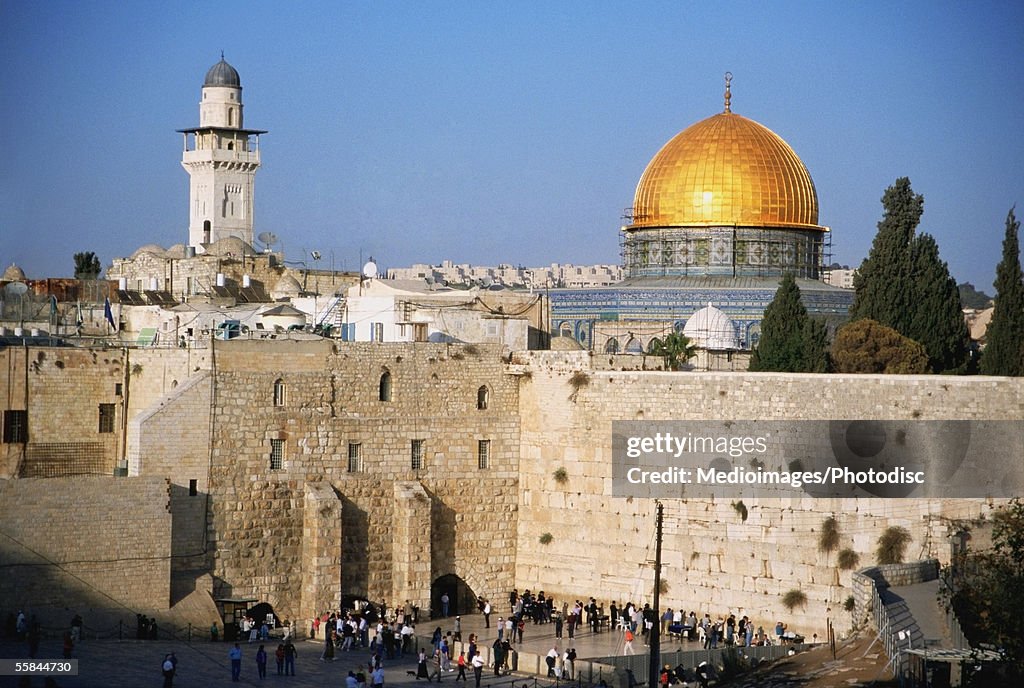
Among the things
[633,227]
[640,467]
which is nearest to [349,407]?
[640,467]

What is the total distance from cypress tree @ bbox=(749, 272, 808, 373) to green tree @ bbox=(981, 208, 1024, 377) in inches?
131

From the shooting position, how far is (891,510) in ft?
88.1

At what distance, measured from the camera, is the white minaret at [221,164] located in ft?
197

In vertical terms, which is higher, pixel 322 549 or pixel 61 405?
pixel 61 405

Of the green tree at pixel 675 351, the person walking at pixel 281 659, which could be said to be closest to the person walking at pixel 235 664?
the person walking at pixel 281 659

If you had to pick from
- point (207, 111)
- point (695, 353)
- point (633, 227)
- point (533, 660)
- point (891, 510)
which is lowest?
point (533, 660)

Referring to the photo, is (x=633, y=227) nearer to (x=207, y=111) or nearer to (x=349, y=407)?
(x=349, y=407)

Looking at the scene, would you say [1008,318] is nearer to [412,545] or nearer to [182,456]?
[412,545]

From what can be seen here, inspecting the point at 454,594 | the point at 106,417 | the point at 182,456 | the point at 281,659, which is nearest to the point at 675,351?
the point at 454,594

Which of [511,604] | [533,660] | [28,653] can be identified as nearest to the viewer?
[28,653]

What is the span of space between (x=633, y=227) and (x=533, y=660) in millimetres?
18130

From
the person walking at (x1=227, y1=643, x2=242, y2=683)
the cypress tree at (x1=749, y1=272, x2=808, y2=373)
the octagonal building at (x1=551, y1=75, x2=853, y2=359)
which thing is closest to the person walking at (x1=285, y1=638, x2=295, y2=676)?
the person walking at (x1=227, y1=643, x2=242, y2=683)

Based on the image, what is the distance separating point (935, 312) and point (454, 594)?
10.7 metres

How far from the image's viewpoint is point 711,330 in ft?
126
